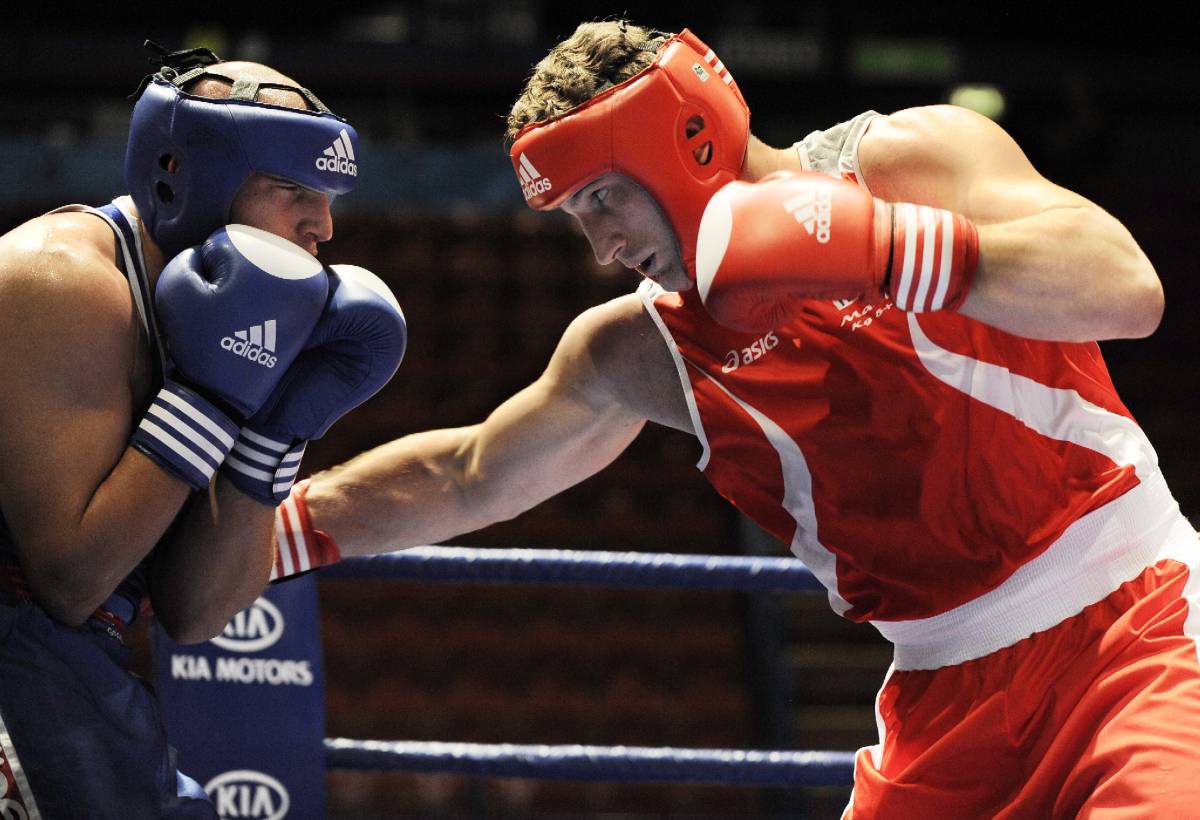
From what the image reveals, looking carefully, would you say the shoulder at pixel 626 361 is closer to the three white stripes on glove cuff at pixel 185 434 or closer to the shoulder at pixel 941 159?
the shoulder at pixel 941 159

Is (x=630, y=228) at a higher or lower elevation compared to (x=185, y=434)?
higher

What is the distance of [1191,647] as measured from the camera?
5.68 ft

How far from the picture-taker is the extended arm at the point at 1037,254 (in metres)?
1.62

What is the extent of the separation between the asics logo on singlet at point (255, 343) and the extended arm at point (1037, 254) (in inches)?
34.5

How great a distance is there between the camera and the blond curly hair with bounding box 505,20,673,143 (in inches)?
77.8

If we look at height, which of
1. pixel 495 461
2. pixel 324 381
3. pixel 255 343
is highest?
pixel 255 343

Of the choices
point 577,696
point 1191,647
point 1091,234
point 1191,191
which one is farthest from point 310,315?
point 1191,191

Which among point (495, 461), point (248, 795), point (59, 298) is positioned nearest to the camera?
point (59, 298)

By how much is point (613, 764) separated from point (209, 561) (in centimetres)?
116

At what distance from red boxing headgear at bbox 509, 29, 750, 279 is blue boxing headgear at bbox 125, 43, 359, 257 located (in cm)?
29

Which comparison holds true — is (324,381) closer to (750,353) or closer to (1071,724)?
(750,353)

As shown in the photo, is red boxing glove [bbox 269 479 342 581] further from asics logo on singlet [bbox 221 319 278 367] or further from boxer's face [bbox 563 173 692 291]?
boxer's face [bbox 563 173 692 291]

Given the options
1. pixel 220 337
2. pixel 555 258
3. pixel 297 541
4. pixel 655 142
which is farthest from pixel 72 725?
pixel 555 258

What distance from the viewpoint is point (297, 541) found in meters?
2.29
